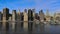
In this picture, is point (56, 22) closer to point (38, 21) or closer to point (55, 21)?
point (55, 21)

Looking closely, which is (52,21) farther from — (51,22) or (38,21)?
(38,21)

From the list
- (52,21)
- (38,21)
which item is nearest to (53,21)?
(52,21)

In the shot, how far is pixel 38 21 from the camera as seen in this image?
150500 millimetres

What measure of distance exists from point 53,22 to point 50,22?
3.15 meters

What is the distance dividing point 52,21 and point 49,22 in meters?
3.92

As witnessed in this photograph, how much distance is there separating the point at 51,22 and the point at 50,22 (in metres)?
1.00

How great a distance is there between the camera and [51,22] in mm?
151625

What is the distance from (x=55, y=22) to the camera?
147500mm

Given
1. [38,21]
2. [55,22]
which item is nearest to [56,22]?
[55,22]

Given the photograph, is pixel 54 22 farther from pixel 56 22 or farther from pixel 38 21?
pixel 38 21

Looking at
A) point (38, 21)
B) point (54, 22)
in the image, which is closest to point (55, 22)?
point (54, 22)

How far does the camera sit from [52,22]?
497 ft

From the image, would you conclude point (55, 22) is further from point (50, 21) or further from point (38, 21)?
point (38, 21)

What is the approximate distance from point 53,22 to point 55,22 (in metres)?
3.05
